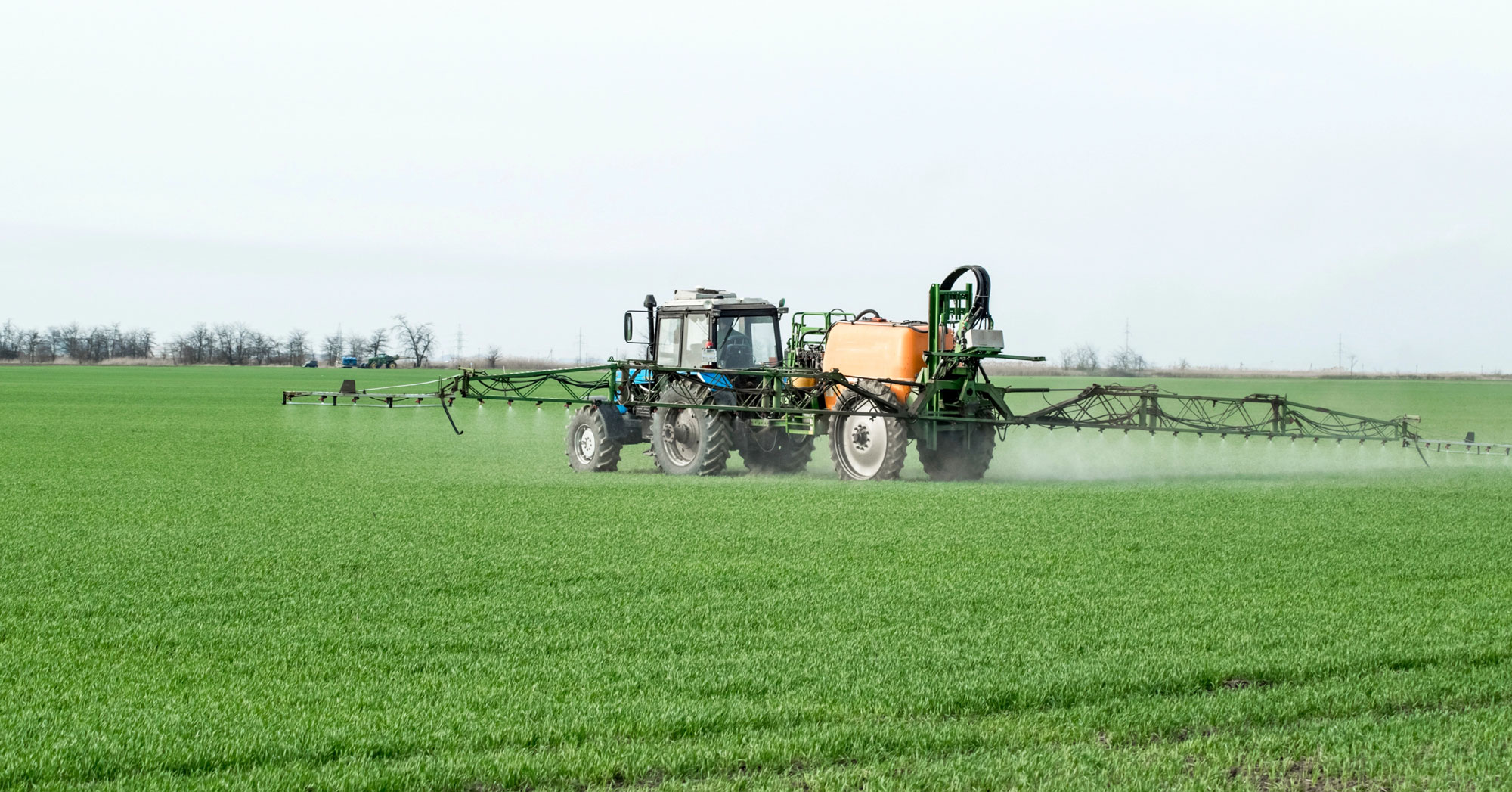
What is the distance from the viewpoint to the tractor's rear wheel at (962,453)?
51.5ft

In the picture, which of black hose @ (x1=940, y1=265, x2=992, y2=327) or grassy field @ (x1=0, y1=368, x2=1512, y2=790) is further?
black hose @ (x1=940, y1=265, x2=992, y2=327)

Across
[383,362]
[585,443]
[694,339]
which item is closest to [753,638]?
[694,339]

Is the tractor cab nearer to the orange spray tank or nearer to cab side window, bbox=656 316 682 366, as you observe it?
cab side window, bbox=656 316 682 366

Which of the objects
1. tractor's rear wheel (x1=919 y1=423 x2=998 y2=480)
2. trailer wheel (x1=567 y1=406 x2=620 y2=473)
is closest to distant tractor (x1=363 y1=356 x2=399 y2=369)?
trailer wheel (x1=567 y1=406 x2=620 y2=473)

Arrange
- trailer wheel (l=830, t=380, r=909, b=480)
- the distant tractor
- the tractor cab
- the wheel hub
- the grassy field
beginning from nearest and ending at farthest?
the grassy field → trailer wheel (l=830, t=380, r=909, b=480) → the tractor cab → the wheel hub → the distant tractor

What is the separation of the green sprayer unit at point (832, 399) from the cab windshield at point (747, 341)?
0.04 ft

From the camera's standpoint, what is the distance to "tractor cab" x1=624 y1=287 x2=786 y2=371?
16438 millimetres

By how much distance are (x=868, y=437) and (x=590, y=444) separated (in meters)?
4.08

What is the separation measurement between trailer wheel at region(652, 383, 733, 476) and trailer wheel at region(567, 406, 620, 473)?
2.08 feet

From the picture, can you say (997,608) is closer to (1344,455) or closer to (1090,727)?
(1090,727)

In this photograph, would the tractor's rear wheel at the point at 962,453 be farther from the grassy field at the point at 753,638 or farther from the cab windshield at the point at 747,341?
the cab windshield at the point at 747,341

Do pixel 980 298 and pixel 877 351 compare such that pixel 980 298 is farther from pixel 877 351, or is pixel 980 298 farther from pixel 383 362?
pixel 383 362

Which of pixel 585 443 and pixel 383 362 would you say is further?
pixel 383 362

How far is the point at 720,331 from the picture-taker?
16.5 m
